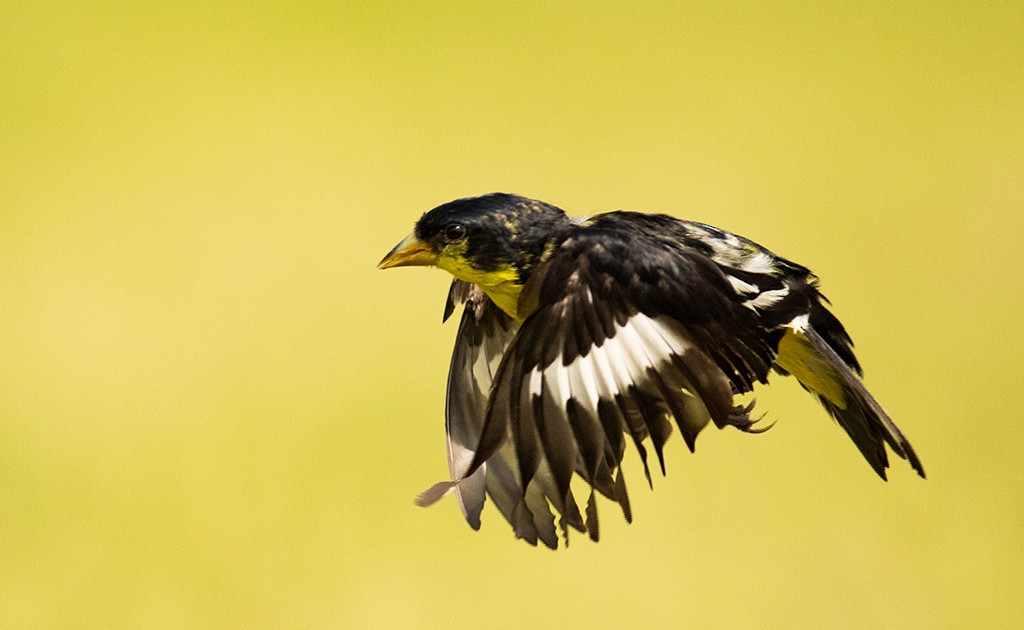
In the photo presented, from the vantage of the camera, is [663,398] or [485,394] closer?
[663,398]

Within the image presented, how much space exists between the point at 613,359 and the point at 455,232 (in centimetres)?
39

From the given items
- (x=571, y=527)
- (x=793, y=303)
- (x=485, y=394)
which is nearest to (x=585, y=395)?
(x=571, y=527)

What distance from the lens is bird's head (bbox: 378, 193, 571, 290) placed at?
1901 millimetres

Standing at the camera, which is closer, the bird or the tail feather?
the bird

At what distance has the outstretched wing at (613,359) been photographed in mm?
1613

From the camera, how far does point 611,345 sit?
1.68 m

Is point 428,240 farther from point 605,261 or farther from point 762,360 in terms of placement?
point 762,360

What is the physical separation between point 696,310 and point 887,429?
1.29 ft

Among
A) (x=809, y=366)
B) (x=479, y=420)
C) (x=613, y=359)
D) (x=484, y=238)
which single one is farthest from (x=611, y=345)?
(x=479, y=420)

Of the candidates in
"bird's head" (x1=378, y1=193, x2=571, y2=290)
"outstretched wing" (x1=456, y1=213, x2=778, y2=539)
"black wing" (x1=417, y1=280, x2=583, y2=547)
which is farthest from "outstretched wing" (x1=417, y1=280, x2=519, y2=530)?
"outstretched wing" (x1=456, y1=213, x2=778, y2=539)

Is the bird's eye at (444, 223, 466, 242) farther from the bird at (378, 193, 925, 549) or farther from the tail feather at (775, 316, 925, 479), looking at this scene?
the tail feather at (775, 316, 925, 479)

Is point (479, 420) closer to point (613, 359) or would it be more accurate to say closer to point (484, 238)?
point (484, 238)

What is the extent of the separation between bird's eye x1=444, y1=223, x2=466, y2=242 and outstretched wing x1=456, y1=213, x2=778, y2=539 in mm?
162

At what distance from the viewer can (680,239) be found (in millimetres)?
1922
